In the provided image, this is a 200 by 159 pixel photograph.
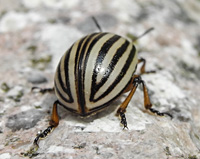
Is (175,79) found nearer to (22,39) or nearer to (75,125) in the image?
(75,125)

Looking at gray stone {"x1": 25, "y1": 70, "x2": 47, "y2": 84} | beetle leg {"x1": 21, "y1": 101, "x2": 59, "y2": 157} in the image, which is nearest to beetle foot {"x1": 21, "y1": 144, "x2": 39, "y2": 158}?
beetle leg {"x1": 21, "y1": 101, "x2": 59, "y2": 157}

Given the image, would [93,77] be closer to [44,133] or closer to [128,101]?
[128,101]

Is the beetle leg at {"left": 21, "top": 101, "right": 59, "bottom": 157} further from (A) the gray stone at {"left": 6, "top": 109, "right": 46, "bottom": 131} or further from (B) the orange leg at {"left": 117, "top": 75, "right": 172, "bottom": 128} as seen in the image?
(B) the orange leg at {"left": 117, "top": 75, "right": 172, "bottom": 128}

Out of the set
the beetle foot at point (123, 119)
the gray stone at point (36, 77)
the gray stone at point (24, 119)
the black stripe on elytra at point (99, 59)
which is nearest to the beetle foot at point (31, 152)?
the gray stone at point (24, 119)

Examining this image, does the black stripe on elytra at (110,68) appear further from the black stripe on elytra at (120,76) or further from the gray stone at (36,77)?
the gray stone at (36,77)

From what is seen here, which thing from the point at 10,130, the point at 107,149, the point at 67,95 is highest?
the point at 67,95

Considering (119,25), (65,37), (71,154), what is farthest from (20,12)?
(71,154)
